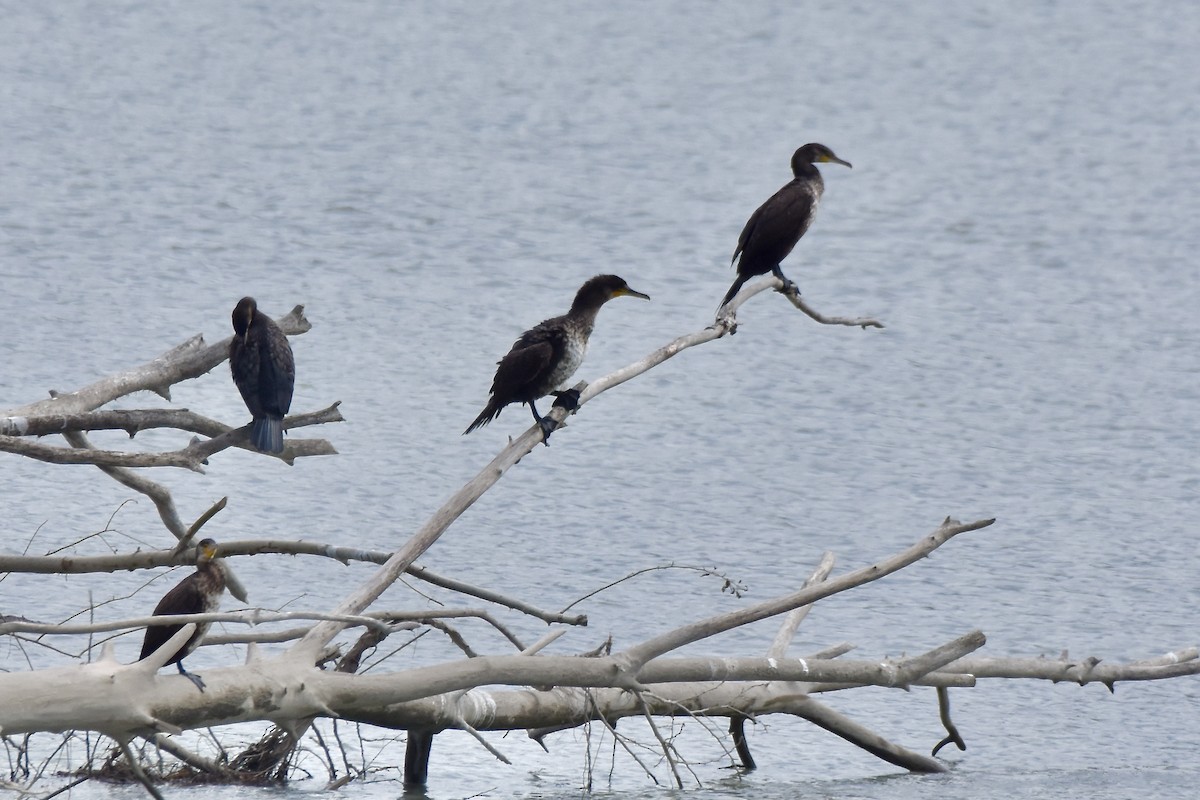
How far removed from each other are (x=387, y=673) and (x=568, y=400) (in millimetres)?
1282

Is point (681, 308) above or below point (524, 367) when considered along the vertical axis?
below

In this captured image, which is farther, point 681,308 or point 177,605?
point 681,308

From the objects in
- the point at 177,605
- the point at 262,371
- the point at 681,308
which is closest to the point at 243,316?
the point at 262,371

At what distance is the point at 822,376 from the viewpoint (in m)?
10.6

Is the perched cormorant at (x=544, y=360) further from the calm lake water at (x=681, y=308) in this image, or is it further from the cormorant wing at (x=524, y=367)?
the calm lake water at (x=681, y=308)

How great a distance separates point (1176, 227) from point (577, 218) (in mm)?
4795

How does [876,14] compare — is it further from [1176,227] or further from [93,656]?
[93,656]

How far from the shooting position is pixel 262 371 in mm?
5543

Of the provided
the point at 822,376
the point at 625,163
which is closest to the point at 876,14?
the point at 625,163

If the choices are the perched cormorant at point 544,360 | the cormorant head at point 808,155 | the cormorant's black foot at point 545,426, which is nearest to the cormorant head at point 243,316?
the perched cormorant at point 544,360

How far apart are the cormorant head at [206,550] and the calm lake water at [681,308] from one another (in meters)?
0.52

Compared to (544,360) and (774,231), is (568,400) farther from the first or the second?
(774,231)

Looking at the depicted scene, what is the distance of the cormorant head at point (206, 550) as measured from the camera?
14.5 feet

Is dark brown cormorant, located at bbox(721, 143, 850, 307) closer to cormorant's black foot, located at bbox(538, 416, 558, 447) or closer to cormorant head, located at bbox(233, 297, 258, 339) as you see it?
cormorant's black foot, located at bbox(538, 416, 558, 447)
